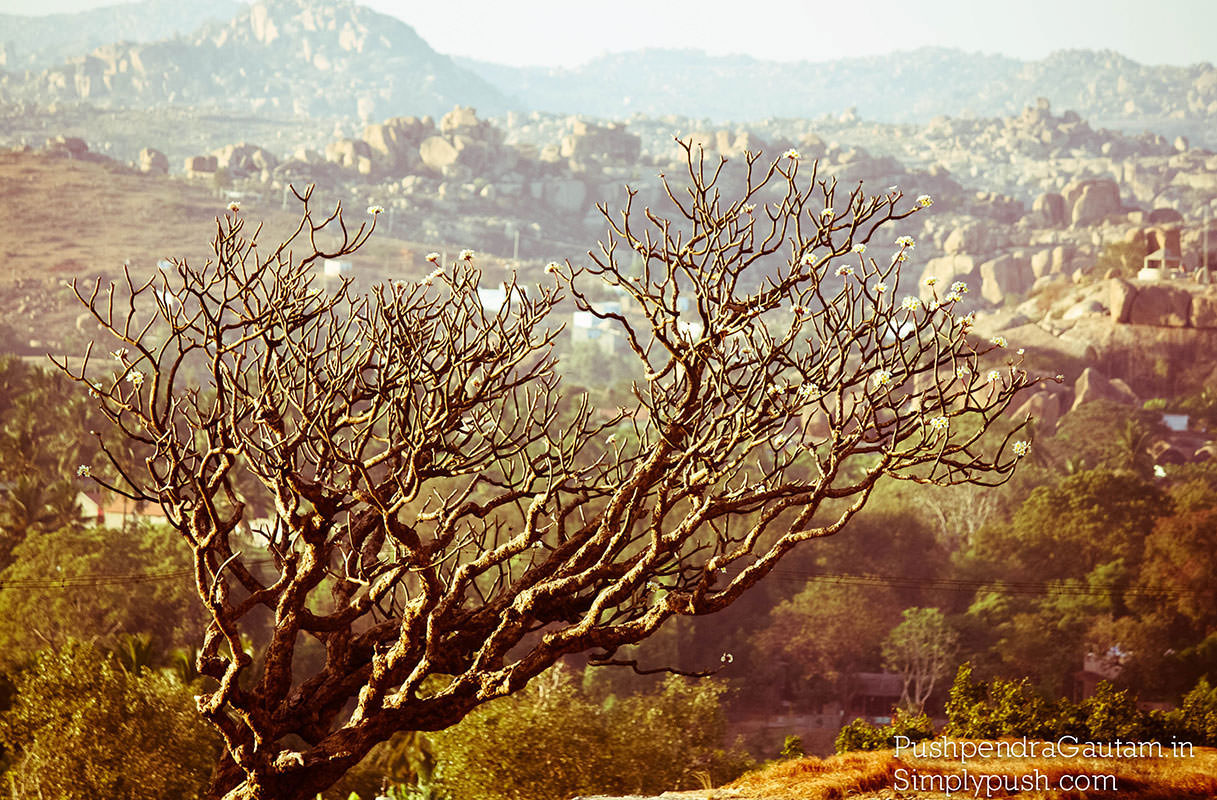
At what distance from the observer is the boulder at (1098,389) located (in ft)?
287

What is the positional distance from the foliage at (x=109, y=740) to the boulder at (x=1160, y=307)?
90070mm

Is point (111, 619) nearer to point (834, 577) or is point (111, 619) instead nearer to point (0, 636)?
point (0, 636)

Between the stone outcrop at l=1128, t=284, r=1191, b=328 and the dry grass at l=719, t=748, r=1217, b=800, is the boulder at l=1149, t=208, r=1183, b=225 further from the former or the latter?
the dry grass at l=719, t=748, r=1217, b=800

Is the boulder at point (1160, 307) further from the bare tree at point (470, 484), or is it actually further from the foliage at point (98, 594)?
the bare tree at point (470, 484)

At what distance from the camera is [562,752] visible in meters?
22.1

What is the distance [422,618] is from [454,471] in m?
1.45

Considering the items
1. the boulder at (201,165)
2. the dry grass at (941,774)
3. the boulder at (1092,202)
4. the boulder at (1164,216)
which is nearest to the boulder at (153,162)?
the boulder at (201,165)

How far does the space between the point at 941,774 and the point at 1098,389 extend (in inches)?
3367

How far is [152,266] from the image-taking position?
405ft

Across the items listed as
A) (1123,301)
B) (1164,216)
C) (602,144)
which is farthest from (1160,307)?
(602,144)

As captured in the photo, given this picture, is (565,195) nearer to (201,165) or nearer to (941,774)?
(201,165)

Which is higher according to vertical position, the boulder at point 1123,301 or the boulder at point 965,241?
the boulder at point 965,241

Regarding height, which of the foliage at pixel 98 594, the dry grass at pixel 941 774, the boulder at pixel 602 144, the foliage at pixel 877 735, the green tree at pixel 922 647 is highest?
the boulder at pixel 602 144

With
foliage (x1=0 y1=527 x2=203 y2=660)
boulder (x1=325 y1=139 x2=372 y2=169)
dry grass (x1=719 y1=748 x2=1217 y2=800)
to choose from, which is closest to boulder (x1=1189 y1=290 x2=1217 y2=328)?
foliage (x1=0 y1=527 x2=203 y2=660)
